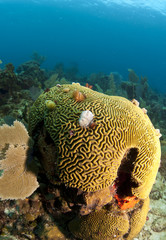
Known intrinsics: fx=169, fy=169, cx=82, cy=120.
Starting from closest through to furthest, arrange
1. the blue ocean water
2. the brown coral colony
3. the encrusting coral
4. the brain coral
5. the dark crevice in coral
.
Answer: the brain coral
the encrusting coral
the dark crevice in coral
the brown coral colony
the blue ocean water

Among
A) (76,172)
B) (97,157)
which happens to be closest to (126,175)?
(97,157)

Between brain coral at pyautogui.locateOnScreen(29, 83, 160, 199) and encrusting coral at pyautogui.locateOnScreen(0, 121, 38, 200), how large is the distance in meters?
0.34

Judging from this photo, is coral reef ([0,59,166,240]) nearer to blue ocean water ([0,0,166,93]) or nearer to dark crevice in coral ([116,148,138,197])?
dark crevice in coral ([116,148,138,197])

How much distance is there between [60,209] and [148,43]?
12828 centimetres

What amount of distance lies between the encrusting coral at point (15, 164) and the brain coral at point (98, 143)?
0.34 metres

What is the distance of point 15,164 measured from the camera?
288cm

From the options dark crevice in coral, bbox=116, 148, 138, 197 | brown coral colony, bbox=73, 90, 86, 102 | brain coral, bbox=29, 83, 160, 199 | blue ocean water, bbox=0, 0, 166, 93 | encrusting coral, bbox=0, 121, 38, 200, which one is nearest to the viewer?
brain coral, bbox=29, 83, 160, 199

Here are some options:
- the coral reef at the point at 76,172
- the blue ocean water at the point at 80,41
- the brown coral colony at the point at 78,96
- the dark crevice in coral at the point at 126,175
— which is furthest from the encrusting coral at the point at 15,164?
the blue ocean water at the point at 80,41

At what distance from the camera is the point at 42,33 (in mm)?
136500

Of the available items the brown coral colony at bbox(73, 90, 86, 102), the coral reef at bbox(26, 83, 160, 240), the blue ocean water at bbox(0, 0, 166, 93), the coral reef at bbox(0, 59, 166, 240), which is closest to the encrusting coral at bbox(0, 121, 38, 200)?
the coral reef at bbox(0, 59, 166, 240)

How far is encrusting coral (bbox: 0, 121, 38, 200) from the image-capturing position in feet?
9.10

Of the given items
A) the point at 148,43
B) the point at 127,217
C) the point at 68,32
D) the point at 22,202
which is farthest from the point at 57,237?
the point at 68,32

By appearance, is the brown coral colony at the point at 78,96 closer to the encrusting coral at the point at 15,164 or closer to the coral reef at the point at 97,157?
the coral reef at the point at 97,157

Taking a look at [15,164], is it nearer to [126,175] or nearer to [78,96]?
[78,96]
